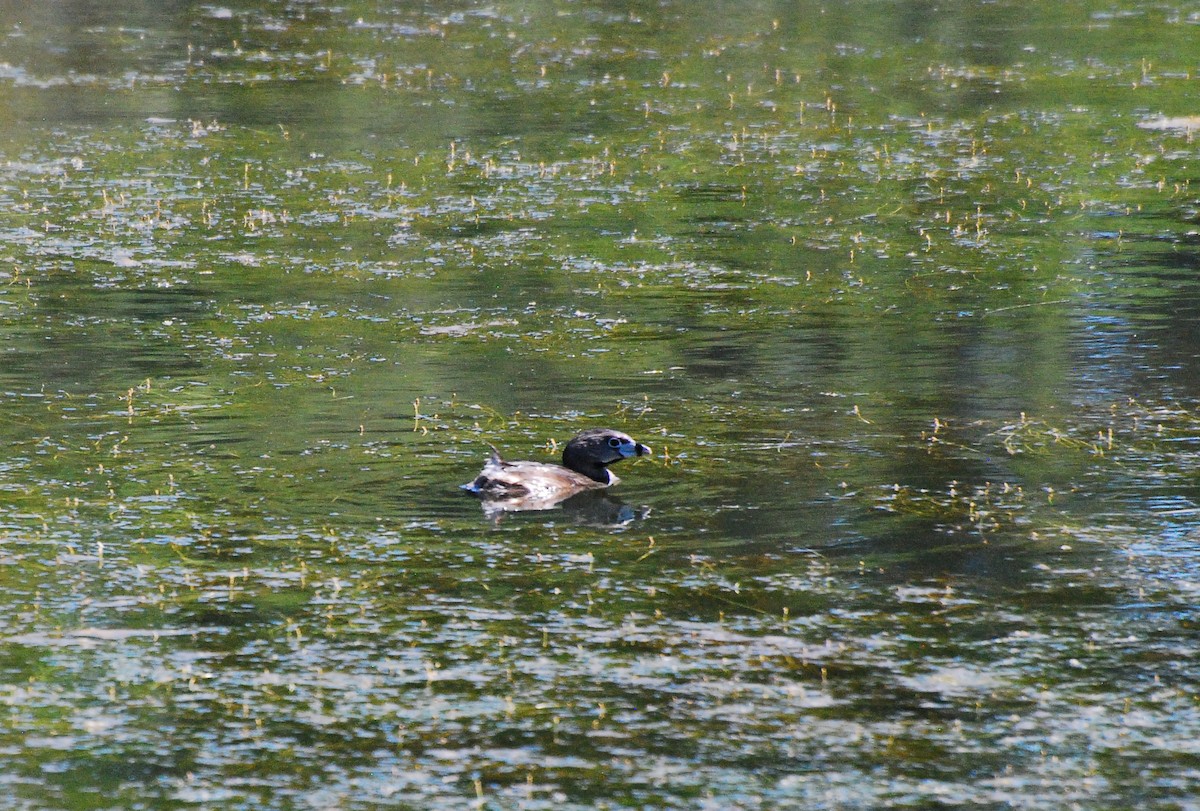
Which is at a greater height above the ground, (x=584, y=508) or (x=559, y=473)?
(x=559, y=473)

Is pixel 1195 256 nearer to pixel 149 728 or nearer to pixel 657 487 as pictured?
pixel 657 487

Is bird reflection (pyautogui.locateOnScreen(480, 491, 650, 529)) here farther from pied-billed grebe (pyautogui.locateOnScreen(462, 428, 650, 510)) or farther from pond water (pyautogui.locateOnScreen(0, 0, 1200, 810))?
pond water (pyautogui.locateOnScreen(0, 0, 1200, 810))

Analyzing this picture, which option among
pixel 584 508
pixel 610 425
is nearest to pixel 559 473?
pixel 584 508

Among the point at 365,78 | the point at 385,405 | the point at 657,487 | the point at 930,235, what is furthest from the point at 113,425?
the point at 365,78

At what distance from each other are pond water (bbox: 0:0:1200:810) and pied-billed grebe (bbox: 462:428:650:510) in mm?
202

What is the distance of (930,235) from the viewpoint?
21641 mm

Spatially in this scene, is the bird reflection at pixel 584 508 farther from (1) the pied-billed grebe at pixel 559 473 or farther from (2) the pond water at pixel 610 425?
(2) the pond water at pixel 610 425

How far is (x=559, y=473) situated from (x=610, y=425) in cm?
169

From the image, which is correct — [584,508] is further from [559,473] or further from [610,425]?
[610,425]

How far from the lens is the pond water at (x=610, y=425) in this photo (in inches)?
321

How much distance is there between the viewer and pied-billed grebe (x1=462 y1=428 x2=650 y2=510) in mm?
11859

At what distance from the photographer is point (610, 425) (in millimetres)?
13945

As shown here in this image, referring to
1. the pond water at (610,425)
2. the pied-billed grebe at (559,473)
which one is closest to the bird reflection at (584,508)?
the pied-billed grebe at (559,473)

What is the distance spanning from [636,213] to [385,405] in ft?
28.5
